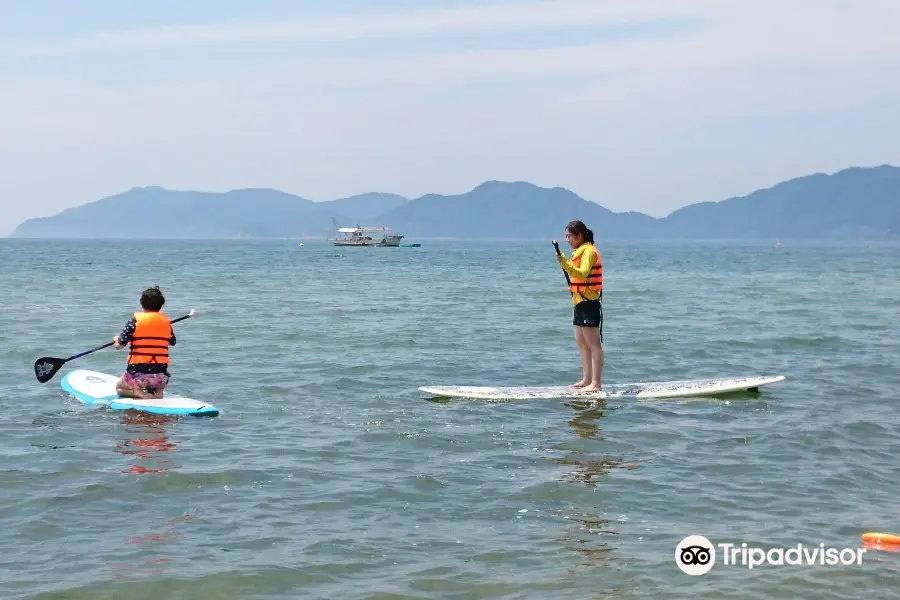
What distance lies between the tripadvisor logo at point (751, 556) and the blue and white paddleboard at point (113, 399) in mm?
6952

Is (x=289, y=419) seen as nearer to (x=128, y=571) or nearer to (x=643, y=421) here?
(x=643, y=421)

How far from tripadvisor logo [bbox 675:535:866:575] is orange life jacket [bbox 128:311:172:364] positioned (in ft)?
24.2

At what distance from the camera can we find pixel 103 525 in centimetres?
789

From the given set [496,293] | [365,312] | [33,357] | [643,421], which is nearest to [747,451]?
[643,421]

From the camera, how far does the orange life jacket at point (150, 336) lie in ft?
39.9

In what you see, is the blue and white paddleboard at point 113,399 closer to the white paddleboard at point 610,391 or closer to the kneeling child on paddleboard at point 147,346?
the kneeling child on paddleboard at point 147,346

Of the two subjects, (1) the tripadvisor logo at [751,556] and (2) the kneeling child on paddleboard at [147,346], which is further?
(2) the kneeling child on paddleboard at [147,346]

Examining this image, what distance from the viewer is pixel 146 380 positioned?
12.5m

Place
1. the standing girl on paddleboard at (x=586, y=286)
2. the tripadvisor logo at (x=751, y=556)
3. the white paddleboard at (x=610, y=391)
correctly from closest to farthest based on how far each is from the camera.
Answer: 1. the tripadvisor logo at (x=751, y=556)
2. the standing girl on paddleboard at (x=586, y=286)
3. the white paddleboard at (x=610, y=391)

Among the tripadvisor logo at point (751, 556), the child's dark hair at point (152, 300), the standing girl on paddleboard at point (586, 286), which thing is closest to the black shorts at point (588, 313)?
the standing girl on paddleboard at point (586, 286)

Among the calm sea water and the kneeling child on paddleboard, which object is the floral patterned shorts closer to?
the kneeling child on paddleboard

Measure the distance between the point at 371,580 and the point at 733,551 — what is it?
2.75 meters

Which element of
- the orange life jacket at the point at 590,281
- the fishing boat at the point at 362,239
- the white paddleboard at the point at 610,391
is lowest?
the white paddleboard at the point at 610,391

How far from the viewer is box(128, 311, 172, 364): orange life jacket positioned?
39.9 ft
